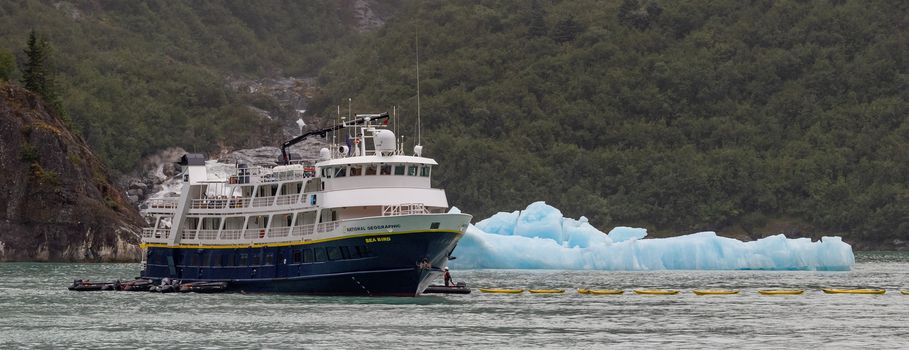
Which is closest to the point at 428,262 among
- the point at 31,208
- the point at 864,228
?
the point at 31,208

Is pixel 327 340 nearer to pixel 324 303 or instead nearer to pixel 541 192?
pixel 324 303

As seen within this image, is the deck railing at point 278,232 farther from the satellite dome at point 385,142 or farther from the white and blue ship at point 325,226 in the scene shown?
the satellite dome at point 385,142

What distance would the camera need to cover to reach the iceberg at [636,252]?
109 metres

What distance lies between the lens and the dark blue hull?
72438 mm

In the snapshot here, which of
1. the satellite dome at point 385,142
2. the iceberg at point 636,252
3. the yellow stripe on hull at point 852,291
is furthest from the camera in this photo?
the iceberg at point 636,252

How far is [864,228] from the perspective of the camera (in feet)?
565

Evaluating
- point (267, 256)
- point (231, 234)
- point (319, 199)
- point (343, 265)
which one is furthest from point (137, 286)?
point (343, 265)

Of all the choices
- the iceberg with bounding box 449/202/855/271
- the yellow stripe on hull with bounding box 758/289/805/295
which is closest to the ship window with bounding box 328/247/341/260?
the yellow stripe on hull with bounding box 758/289/805/295

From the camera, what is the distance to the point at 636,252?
111 m

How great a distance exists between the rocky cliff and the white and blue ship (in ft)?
158

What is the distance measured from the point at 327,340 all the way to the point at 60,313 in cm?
1702

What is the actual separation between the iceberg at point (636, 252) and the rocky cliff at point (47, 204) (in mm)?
32719

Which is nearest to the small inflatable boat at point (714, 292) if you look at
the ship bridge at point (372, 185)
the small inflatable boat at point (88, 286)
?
the ship bridge at point (372, 185)

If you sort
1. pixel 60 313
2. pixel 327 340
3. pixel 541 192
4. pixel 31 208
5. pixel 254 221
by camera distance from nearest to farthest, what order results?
pixel 327 340 → pixel 60 313 → pixel 254 221 → pixel 31 208 → pixel 541 192
